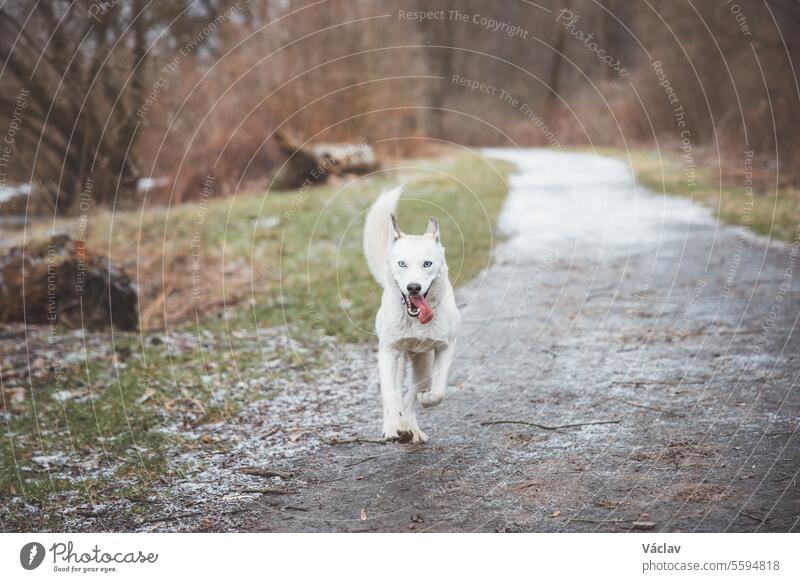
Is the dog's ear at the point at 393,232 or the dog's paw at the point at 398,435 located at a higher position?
the dog's ear at the point at 393,232

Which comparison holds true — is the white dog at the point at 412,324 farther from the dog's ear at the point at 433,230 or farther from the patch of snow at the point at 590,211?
the patch of snow at the point at 590,211

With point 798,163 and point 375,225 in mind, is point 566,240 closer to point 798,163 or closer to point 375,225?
point 798,163

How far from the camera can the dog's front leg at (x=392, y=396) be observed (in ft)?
17.6

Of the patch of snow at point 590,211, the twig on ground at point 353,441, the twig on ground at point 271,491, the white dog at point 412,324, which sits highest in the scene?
the patch of snow at point 590,211

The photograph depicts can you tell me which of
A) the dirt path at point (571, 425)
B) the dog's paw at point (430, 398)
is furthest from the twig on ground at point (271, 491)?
the dog's paw at point (430, 398)

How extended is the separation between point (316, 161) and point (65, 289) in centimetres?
1068

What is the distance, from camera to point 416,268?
5039mm

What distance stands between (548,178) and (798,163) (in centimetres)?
749

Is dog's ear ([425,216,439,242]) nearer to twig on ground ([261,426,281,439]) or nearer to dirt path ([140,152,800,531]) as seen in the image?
dirt path ([140,152,800,531])

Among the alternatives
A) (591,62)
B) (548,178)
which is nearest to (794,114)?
(548,178)

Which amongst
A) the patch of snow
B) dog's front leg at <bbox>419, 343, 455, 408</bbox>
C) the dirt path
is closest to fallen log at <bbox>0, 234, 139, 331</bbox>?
the dirt path

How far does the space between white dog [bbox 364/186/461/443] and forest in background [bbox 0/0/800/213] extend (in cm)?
885

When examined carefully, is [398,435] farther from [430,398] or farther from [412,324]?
[412,324]
